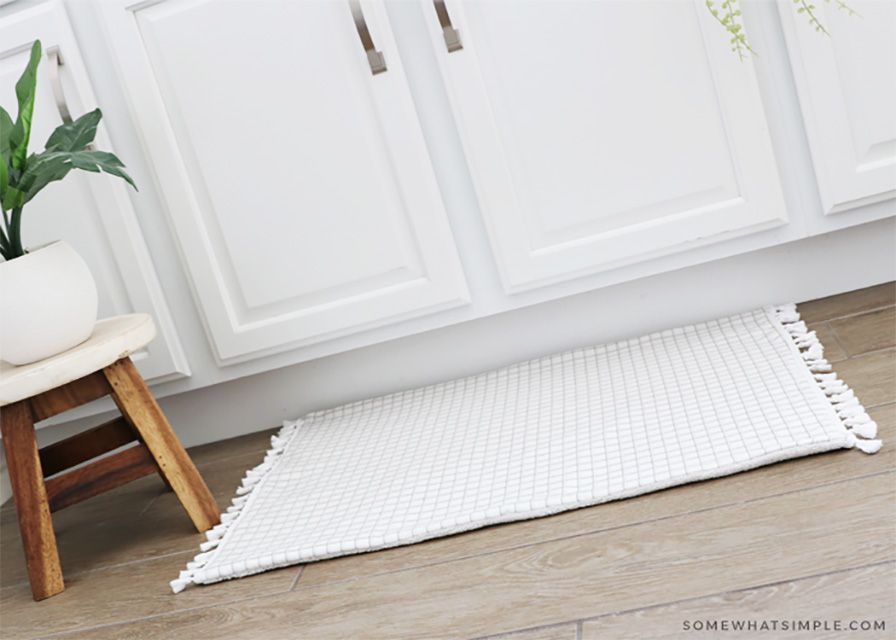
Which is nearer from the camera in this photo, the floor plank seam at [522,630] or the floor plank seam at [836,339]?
the floor plank seam at [522,630]

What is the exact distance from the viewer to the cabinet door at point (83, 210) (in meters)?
1.79

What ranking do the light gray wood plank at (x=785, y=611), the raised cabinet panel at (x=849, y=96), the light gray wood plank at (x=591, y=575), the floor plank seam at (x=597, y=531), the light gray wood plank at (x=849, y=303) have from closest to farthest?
the light gray wood plank at (x=785, y=611) → the light gray wood plank at (x=591, y=575) → the floor plank seam at (x=597, y=531) → the raised cabinet panel at (x=849, y=96) → the light gray wood plank at (x=849, y=303)

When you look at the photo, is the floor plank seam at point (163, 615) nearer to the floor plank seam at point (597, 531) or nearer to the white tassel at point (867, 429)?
the floor plank seam at point (597, 531)

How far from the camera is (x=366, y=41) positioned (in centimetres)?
171

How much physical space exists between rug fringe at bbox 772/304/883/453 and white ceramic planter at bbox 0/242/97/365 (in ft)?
3.53

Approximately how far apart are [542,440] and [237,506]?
1.64ft

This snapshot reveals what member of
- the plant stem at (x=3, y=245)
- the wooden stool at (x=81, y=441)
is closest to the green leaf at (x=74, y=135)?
the plant stem at (x=3, y=245)

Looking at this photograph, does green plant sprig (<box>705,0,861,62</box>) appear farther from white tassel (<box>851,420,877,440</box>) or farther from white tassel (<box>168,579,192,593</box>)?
white tassel (<box>168,579,192,593</box>)

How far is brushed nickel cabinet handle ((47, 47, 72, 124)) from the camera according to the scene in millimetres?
1777

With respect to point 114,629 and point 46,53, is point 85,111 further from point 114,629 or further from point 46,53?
point 114,629

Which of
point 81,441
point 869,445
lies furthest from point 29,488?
point 869,445

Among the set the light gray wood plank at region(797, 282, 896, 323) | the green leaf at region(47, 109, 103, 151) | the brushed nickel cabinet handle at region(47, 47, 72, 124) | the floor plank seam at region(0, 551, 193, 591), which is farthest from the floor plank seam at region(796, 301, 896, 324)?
the brushed nickel cabinet handle at region(47, 47, 72, 124)

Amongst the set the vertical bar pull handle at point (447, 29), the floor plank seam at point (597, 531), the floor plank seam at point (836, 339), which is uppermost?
the vertical bar pull handle at point (447, 29)

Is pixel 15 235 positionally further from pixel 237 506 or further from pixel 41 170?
pixel 237 506
